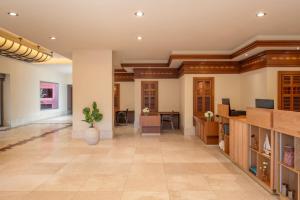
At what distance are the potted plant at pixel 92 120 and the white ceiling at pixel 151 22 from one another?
2.13 meters

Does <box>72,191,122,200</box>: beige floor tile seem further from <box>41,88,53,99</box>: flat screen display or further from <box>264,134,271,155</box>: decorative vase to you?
<box>41,88,53,99</box>: flat screen display

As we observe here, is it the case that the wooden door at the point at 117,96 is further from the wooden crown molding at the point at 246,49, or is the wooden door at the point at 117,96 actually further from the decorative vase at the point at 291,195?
the decorative vase at the point at 291,195

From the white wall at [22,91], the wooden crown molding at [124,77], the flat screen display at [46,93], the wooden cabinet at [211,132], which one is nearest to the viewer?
the wooden cabinet at [211,132]

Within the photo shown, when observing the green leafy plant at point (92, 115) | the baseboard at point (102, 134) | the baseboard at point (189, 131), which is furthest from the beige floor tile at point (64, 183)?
the baseboard at point (189, 131)

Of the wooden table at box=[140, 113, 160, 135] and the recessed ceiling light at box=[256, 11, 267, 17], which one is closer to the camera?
the recessed ceiling light at box=[256, 11, 267, 17]

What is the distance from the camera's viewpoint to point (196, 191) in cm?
392

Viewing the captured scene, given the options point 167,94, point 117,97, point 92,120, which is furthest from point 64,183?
point 117,97

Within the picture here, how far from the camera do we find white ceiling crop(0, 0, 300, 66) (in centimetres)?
450

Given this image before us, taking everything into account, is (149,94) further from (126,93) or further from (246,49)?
(246,49)

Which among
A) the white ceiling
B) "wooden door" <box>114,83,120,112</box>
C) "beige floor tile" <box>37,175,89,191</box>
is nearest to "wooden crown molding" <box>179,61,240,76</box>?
the white ceiling

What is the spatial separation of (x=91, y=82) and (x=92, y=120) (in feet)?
4.78

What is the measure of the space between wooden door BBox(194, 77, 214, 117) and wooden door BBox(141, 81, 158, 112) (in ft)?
8.93

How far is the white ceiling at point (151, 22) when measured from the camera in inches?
177

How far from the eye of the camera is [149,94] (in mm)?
12062
